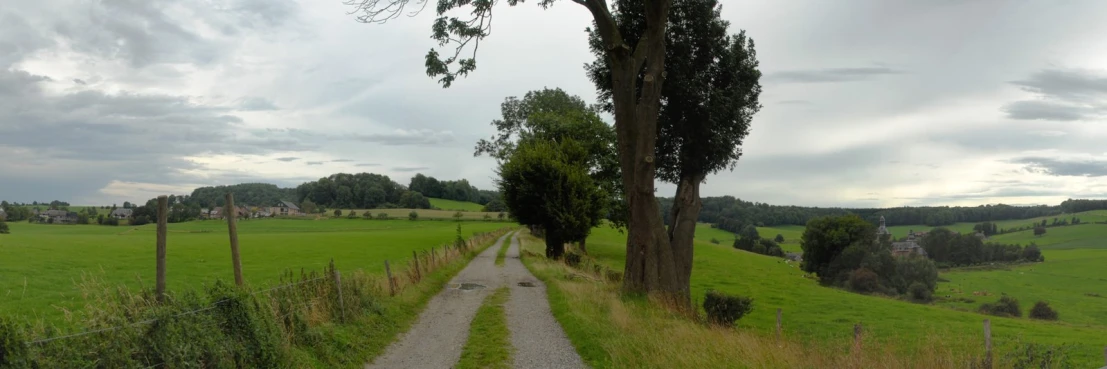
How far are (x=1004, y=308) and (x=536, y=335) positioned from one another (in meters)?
56.8

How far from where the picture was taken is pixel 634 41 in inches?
848

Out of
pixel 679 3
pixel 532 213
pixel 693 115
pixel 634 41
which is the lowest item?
pixel 532 213

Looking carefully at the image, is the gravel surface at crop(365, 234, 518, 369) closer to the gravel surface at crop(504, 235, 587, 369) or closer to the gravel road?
the gravel road

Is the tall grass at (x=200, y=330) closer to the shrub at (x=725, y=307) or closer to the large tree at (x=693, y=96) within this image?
the shrub at (x=725, y=307)

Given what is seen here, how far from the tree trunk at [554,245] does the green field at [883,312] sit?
8434 mm

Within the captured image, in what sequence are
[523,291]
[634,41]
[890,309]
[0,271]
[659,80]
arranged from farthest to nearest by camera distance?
[890,309]
[0,271]
[634,41]
[523,291]
[659,80]

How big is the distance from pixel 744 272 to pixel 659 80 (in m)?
45.2

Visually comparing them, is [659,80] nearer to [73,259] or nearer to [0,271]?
[0,271]

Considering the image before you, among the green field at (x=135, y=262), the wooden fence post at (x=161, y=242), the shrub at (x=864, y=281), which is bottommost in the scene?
the shrub at (x=864, y=281)

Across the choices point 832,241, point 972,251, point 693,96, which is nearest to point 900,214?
point 972,251

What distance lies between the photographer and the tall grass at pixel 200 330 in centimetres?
559

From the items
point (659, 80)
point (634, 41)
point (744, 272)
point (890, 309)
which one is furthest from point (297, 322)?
point (744, 272)

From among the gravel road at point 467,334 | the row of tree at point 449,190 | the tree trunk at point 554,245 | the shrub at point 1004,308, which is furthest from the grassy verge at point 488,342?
the row of tree at point 449,190

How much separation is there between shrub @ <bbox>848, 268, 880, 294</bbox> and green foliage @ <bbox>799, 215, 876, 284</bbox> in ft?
10.2
